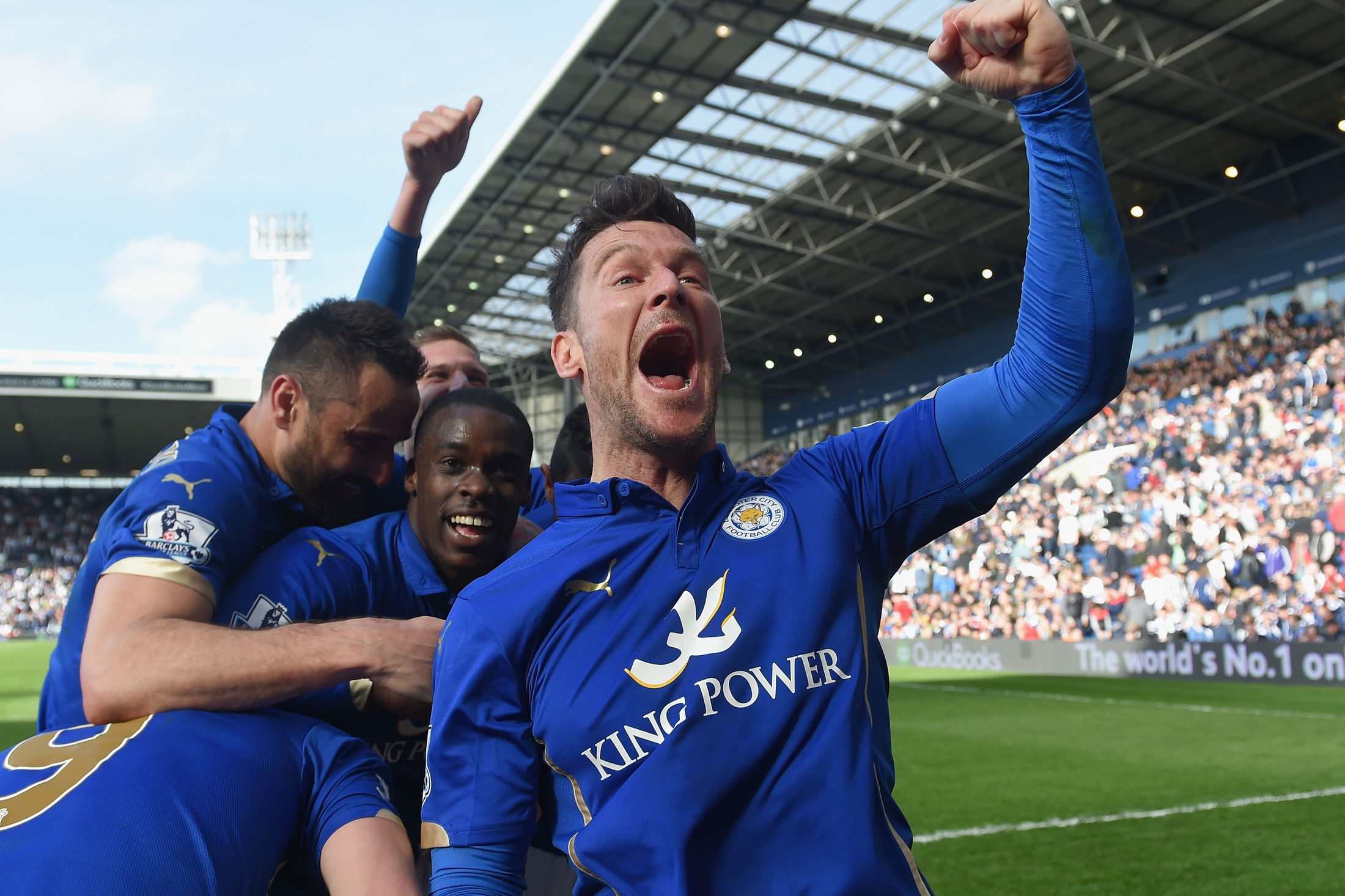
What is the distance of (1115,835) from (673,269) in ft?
18.8

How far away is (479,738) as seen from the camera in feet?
5.47

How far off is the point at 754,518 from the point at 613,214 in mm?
677

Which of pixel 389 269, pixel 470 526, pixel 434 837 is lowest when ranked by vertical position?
pixel 434 837

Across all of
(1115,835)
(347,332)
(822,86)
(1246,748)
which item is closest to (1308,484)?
(1246,748)

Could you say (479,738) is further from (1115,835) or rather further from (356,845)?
(1115,835)

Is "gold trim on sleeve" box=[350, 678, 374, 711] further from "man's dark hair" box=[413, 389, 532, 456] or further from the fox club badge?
"man's dark hair" box=[413, 389, 532, 456]

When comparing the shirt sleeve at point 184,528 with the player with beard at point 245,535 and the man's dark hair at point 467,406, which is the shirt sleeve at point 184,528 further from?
the man's dark hair at point 467,406

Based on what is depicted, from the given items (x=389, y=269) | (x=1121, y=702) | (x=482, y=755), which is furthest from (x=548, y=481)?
(x=1121, y=702)

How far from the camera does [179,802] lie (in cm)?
181

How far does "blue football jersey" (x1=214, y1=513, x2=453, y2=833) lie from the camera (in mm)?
2293

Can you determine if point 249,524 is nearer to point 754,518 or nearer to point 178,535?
point 178,535

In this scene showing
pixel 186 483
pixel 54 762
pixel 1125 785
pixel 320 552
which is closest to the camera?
pixel 54 762

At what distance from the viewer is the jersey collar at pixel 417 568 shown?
2.54 metres

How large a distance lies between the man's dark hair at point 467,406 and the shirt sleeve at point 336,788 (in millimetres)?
936
